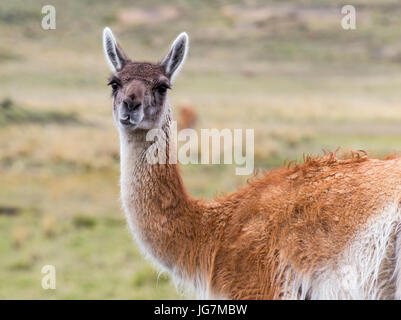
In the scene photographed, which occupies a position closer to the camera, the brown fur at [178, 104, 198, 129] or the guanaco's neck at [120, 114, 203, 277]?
the guanaco's neck at [120, 114, 203, 277]

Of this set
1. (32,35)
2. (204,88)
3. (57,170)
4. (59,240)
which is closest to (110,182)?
(57,170)

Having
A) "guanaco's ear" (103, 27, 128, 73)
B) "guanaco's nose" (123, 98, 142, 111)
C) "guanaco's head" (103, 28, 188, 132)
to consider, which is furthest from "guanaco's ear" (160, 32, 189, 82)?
"guanaco's nose" (123, 98, 142, 111)

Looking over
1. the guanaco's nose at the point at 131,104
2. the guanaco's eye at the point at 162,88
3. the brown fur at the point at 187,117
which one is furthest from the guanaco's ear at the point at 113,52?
the brown fur at the point at 187,117

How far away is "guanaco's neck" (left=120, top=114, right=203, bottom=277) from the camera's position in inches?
182

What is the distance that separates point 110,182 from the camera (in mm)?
17562

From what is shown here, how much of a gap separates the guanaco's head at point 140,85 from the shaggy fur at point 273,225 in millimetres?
15

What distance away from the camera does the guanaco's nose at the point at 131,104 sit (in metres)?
Answer: 4.64

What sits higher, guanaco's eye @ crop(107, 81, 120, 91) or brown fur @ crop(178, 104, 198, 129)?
brown fur @ crop(178, 104, 198, 129)

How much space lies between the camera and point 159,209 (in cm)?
467

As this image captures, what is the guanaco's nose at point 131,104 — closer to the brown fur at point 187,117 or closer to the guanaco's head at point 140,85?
the guanaco's head at point 140,85

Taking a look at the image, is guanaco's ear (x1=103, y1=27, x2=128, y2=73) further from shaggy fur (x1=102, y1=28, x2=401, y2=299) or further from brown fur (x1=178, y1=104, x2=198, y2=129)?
brown fur (x1=178, y1=104, x2=198, y2=129)

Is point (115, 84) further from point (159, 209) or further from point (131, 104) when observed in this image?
point (159, 209)
